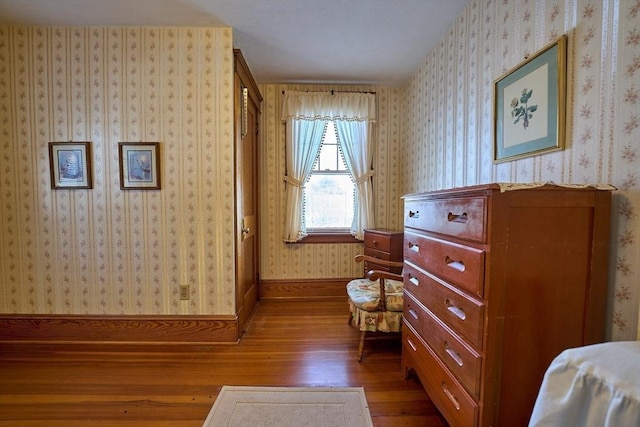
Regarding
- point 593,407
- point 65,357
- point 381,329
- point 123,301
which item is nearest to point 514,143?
point 593,407

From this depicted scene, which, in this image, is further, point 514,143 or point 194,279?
point 194,279

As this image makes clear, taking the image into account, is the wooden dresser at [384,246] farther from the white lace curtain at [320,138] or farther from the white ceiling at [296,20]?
the white ceiling at [296,20]

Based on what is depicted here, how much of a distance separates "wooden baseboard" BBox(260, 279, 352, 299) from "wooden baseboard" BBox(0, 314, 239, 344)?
1.01m

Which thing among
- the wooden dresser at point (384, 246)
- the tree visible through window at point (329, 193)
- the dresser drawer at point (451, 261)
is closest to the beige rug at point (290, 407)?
the dresser drawer at point (451, 261)

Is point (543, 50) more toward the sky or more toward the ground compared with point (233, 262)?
more toward the sky

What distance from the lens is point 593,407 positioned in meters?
0.59

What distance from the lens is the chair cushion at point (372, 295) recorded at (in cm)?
193

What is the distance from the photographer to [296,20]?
199cm

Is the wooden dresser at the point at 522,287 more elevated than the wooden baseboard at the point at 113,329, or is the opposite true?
the wooden dresser at the point at 522,287

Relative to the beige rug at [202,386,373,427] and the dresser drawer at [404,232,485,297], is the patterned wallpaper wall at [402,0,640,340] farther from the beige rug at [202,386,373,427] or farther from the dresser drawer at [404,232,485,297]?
the beige rug at [202,386,373,427]

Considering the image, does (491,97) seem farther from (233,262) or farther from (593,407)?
(233,262)

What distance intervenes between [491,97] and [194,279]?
2.48m

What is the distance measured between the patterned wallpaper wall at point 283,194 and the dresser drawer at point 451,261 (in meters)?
1.72

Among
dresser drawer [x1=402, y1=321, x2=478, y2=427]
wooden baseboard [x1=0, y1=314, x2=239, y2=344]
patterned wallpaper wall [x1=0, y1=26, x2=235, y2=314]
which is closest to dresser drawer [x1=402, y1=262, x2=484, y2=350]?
dresser drawer [x1=402, y1=321, x2=478, y2=427]
